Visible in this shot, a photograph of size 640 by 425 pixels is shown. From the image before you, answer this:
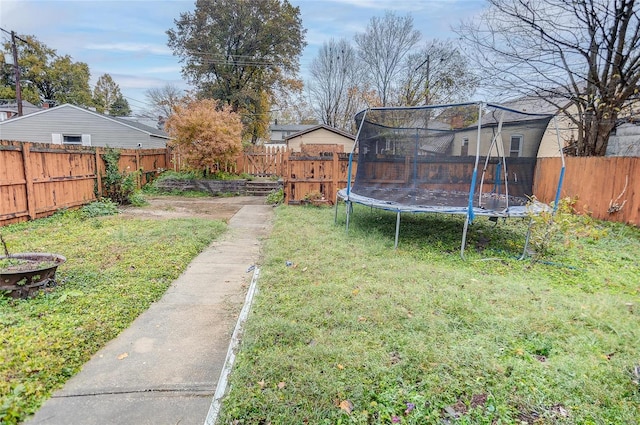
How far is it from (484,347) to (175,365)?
7.07 ft

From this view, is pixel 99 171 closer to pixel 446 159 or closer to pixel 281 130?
pixel 446 159

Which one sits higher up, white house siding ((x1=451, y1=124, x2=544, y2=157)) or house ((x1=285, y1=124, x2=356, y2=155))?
house ((x1=285, y1=124, x2=356, y2=155))

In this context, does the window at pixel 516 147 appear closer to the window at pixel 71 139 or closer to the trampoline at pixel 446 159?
the trampoline at pixel 446 159

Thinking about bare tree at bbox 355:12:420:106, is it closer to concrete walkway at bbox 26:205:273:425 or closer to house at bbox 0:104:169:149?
house at bbox 0:104:169:149

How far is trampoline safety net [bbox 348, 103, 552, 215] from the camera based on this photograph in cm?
547

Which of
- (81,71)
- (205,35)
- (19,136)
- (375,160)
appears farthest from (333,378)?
(81,71)

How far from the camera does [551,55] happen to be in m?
7.82

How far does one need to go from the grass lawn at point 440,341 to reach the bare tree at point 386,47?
1965 centimetres

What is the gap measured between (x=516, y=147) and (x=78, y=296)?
651cm

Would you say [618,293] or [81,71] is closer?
[618,293]

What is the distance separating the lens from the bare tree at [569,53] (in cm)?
705

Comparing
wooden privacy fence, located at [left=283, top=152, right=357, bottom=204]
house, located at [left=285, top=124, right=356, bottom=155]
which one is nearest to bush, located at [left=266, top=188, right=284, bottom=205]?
wooden privacy fence, located at [left=283, top=152, right=357, bottom=204]

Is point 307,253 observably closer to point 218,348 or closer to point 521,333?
point 218,348

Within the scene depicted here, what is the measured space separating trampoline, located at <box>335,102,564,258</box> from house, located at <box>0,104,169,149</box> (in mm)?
16815
